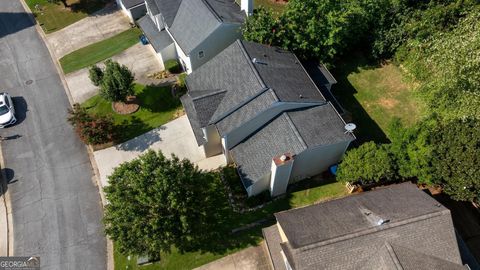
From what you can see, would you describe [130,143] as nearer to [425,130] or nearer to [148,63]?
[148,63]

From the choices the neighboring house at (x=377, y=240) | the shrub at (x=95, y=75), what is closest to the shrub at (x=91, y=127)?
the shrub at (x=95, y=75)

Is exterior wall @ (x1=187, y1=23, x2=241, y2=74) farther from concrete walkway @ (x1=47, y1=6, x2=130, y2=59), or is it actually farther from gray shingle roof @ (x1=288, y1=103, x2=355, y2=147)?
concrete walkway @ (x1=47, y1=6, x2=130, y2=59)

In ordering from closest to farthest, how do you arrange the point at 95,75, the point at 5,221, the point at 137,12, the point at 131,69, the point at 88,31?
the point at 5,221 < the point at 95,75 < the point at 131,69 < the point at 137,12 < the point at 88,31

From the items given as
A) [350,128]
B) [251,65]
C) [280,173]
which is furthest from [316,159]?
[251,65]

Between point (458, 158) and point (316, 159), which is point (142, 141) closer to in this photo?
point (316, 159)

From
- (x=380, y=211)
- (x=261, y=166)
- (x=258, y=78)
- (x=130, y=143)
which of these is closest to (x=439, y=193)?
(x=380, y=211)

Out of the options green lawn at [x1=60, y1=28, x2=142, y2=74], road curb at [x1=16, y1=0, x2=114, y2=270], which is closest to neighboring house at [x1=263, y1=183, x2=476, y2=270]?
road curb at [x1=16, y1=0, x2=114, y2=270]
